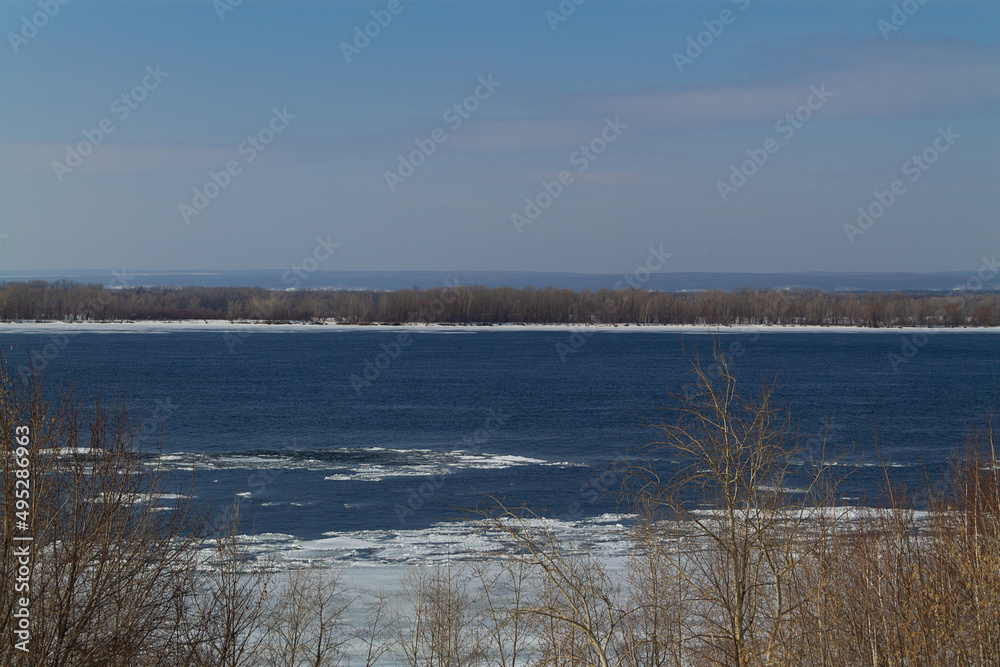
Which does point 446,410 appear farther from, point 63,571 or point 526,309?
point 526,309

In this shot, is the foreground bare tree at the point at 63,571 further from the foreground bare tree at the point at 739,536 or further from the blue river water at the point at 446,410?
the blue river water at the point at 446,410

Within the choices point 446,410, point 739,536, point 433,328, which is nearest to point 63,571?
point 739,536

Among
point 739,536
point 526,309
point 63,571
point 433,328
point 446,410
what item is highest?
point 526,309

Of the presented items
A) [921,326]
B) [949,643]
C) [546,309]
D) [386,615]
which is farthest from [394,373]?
[921,326]

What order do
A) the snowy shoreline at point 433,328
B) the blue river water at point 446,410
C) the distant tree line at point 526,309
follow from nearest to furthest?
the blue river water at point 446,410
the snowy shoreline at point 433,328
the distant tree line at point 526,309

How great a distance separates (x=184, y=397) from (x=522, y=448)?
67.1 ft

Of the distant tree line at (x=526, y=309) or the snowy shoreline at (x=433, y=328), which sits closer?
the snowy shoreline at (x=433, y=328)

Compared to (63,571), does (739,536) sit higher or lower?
higher

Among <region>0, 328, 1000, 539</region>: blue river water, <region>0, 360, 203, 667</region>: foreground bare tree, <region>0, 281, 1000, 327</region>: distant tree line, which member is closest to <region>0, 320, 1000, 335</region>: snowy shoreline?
<region>0, 281, 1000, 327</region>: distant tree line

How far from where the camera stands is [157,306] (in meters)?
125

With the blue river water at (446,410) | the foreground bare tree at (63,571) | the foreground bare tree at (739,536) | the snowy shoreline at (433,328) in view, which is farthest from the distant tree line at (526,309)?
the foreground bare tree at (63,571)

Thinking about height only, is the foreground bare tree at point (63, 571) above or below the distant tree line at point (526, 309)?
below

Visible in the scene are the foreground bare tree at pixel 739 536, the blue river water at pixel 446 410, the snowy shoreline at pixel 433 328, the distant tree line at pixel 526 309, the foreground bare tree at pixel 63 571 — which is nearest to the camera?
the foreground bare tree at pixel 739 536

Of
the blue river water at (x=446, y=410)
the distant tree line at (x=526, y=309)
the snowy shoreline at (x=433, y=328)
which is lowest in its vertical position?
the blue river water at (x=446, y=410)
